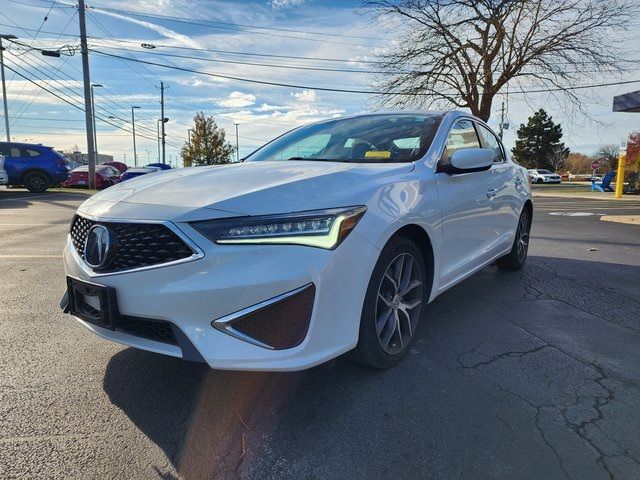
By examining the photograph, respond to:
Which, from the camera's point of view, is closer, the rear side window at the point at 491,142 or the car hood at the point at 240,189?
the car hood at the point at 240,189

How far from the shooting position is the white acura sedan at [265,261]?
2146 mm

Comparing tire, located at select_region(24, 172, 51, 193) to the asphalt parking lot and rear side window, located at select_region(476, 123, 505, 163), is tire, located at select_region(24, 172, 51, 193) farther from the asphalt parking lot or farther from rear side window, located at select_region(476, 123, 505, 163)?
rear side window, located at select_region(476, 123, 505, 163)

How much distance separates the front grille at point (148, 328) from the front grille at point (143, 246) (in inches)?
10.0

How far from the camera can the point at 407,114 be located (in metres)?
4.00

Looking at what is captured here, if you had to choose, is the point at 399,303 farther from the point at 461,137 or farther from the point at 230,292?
the point at 461,137

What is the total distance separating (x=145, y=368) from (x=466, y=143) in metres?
3.06

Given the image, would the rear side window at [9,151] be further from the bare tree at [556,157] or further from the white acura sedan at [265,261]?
the bare tree at [556,157]

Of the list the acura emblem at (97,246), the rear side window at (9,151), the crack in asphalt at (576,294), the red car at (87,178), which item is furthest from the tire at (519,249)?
the red car at (87,178)

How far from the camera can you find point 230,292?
212cm

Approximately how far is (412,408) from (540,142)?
7641 centimetres

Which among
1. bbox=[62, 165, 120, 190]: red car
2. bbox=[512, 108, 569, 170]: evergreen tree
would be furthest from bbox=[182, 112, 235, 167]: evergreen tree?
bbox=[512, 108, 569, 170]: evergreen tree

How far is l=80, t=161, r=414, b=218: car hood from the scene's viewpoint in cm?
229

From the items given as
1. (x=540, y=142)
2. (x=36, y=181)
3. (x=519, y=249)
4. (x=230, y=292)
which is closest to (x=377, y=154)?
(x=230, y=292)

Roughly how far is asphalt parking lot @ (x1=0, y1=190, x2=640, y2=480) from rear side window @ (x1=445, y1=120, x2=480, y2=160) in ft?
4.41
